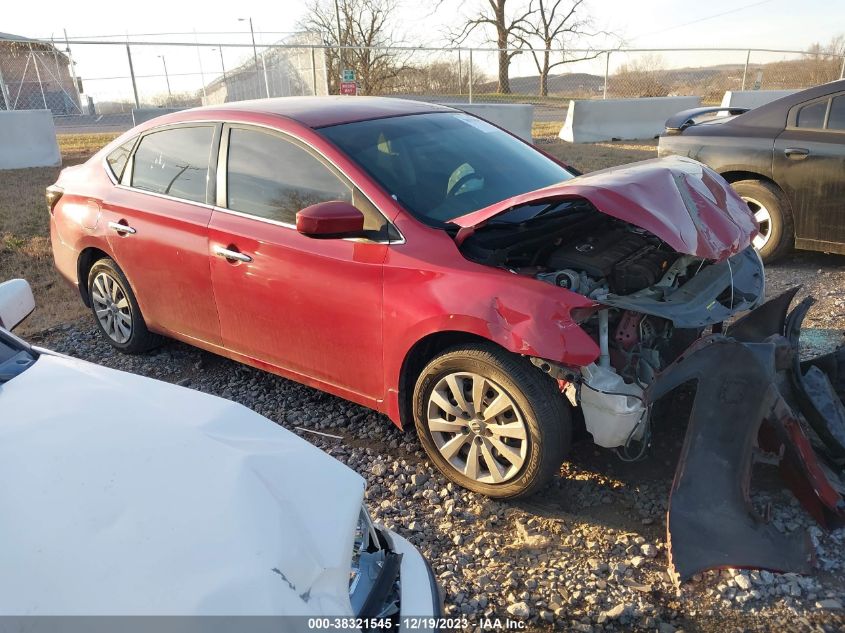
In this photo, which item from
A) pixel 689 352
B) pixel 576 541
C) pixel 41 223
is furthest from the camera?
pixel 41 223

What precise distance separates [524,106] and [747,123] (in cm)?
821

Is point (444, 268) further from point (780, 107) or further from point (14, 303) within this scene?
point (780, 107)

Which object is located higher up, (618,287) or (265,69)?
(265,69)

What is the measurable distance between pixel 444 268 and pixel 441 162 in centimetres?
94

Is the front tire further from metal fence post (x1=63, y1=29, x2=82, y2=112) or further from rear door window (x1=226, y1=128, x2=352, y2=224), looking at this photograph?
metal fence post (x1=63, y1=29, x2=82, y2=112)

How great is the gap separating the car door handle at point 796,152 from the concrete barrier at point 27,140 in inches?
484

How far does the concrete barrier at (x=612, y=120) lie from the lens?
14986mm

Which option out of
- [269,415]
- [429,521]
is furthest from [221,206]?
[429,521]

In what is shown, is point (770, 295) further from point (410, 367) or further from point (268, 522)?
point (268, 522)

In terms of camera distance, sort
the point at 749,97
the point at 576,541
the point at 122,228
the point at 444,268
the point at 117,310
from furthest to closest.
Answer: the point at 749,97
the point at 117,310
the point at 122,228
the point at 444,268
the point at 576,541

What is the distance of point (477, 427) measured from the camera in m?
3.04

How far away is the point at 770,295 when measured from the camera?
17.7 ft

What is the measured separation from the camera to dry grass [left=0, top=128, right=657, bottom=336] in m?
5.97

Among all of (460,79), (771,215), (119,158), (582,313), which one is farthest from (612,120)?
(582,313)
